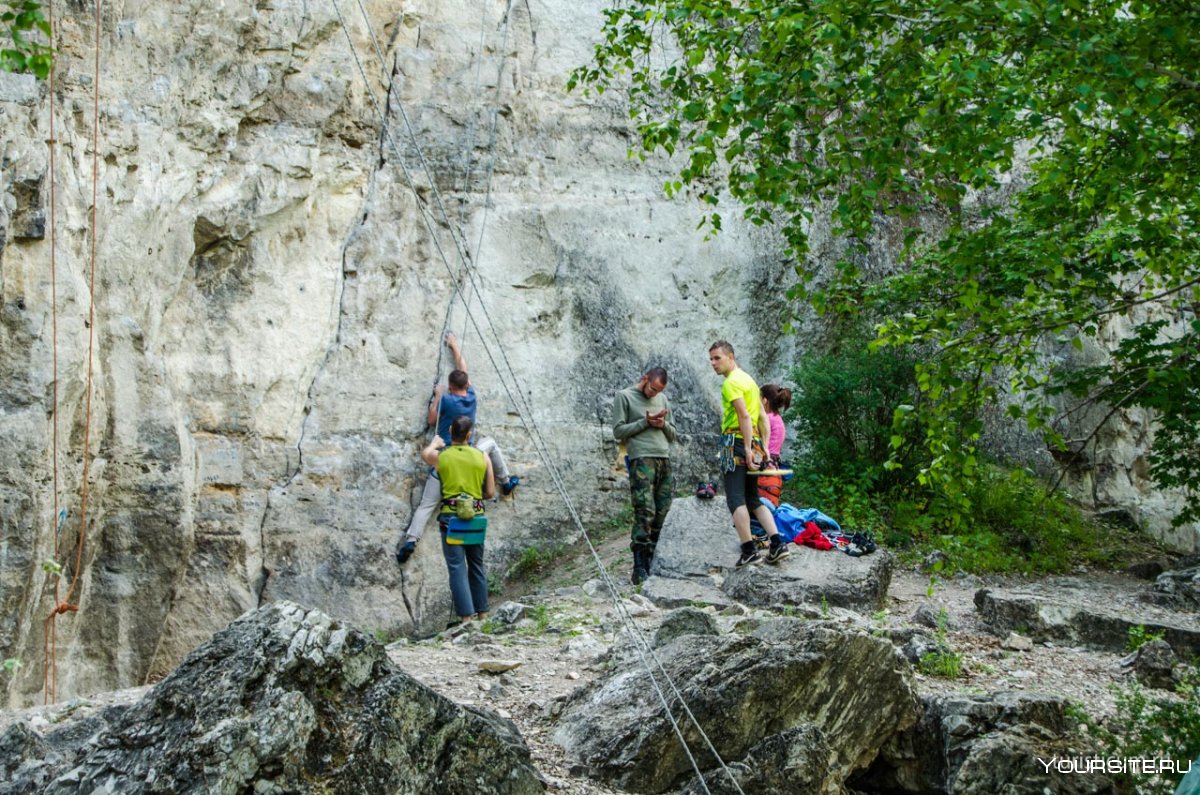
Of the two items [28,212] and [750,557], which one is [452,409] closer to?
[750,557]

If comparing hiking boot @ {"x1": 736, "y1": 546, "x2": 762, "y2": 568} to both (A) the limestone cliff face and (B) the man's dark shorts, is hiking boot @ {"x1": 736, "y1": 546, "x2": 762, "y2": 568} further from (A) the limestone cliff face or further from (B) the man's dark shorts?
(A) the limestone cliff face

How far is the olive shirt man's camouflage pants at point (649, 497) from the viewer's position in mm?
9641

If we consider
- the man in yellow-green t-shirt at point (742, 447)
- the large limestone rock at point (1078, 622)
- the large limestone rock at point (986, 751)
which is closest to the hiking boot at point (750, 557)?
the man in yellow-green t-shirt at point (742, 447)

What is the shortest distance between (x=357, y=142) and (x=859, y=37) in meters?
7.80

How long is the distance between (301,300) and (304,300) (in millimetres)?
34

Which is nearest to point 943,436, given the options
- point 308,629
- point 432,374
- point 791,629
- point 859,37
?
point 791,629

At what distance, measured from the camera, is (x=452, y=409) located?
11.0 meters

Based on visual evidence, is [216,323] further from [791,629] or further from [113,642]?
[791,629]

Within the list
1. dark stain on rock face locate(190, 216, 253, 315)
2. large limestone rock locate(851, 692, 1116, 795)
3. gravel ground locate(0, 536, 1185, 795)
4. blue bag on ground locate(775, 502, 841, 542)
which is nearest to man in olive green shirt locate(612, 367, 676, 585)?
gravel ground locate(0, 536, 1185, 795)

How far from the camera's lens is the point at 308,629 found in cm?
409

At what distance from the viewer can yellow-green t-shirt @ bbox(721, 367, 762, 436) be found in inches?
348

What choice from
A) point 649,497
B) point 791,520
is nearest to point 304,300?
point 649,497

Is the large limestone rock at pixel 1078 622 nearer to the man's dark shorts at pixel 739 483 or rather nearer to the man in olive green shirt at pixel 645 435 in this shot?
the man's dark shorts at pixel 739 483

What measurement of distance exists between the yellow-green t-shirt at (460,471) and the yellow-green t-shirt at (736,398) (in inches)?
75.5
